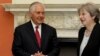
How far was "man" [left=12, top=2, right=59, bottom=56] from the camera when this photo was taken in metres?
3.17

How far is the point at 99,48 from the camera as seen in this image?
2834 mm

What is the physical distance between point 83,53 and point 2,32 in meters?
1.63

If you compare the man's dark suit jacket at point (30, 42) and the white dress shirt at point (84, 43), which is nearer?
the white dress shirt at point (84, 43)

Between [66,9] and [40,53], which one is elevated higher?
[66,9]

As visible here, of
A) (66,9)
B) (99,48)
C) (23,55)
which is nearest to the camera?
(99,48)

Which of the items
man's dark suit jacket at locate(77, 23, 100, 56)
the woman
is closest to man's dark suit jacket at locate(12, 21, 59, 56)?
the woman

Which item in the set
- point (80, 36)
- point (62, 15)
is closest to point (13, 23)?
point (62, 15)

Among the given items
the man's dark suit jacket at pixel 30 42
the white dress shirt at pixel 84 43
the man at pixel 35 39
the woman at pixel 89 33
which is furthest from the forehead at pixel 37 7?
the white dress shirt at pixel 84 43

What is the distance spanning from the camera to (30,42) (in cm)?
318

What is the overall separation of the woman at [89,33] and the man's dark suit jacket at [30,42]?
385 millimetres

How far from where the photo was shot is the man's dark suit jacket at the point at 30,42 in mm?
3164

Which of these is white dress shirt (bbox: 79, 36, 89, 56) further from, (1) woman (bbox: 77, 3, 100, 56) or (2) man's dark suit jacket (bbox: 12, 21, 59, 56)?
(2) man's dark suit jacket (bbox: 12, 21, 59, 56)

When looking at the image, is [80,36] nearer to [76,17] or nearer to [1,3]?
[76,17]

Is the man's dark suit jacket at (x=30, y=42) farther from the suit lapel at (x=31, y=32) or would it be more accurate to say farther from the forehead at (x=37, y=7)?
the forehead at (x=37, y=7)
